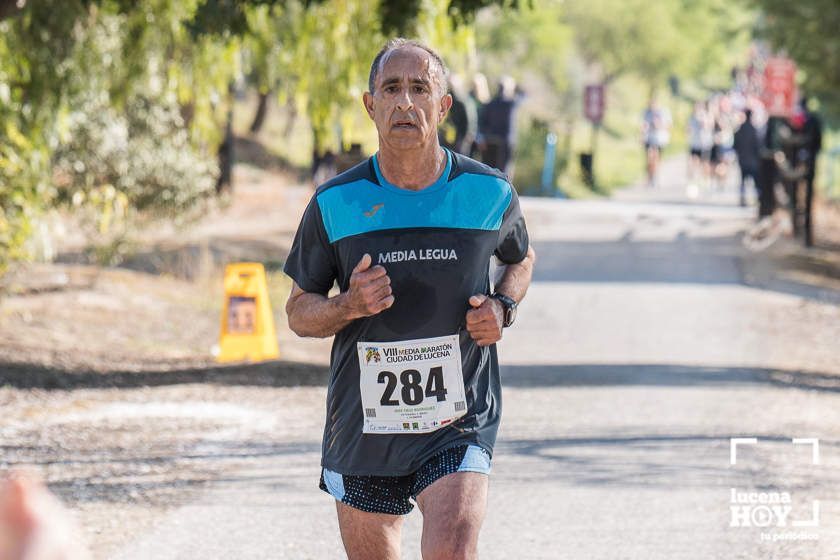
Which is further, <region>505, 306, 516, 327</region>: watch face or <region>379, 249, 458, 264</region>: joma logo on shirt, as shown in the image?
<region>505, 306, 516, 327</region>: watch face

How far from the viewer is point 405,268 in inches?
156

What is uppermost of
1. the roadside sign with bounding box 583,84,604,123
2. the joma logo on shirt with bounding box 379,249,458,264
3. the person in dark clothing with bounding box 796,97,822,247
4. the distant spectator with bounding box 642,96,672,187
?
the joma logo on shirt with bounding box 379,249,458,264

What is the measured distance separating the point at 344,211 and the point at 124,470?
4.29 meters

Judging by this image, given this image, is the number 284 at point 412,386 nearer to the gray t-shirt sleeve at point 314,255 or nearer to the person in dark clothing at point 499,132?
the gray t-shirt sleeve at point 314,255

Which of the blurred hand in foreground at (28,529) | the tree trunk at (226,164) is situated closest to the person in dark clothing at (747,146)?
the tree trunk at (226,164)

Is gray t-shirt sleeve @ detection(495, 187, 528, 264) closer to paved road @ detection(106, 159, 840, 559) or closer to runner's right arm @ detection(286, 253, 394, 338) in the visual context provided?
runner's right arm @ detection(286, 253, 394, 338)

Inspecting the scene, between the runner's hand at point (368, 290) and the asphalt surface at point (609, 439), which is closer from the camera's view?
the runner's hand at point (368, 290)

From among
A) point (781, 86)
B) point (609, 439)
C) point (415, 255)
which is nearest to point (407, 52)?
point (415, 255)

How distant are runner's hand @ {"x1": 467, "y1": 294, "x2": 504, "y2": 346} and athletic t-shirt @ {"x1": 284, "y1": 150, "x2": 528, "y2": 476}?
0.06 m

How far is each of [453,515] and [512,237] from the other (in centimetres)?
86

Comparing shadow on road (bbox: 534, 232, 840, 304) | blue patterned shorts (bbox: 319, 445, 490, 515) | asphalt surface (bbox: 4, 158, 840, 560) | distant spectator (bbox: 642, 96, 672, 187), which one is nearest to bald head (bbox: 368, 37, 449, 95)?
blue patterned shorts (bbox: 319, 445, 490, 515)

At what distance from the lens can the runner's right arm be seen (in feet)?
12.5

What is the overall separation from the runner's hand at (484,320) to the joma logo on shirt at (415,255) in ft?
0.47

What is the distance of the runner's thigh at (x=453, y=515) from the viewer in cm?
379
